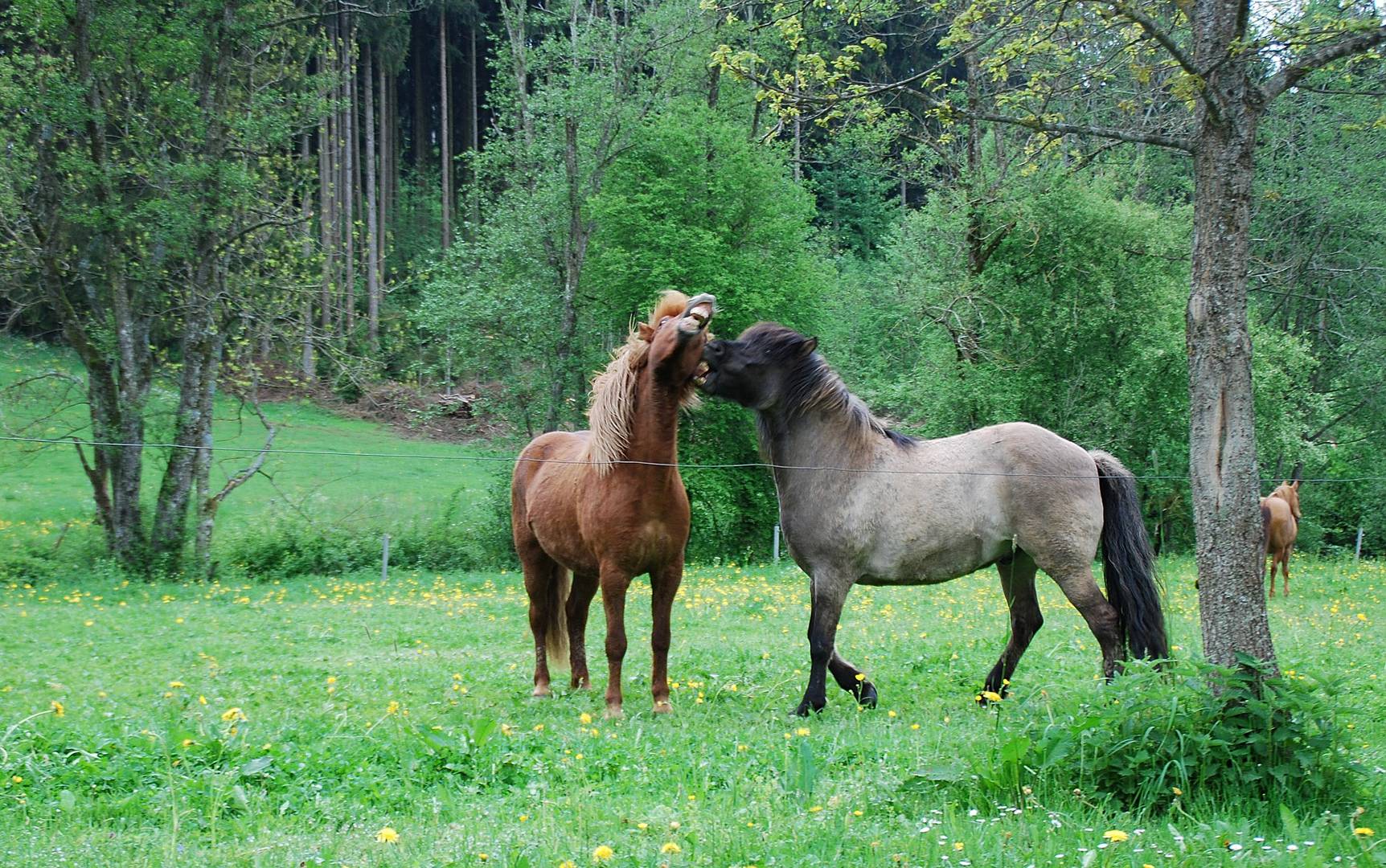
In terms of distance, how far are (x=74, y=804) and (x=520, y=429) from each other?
63.7 feet

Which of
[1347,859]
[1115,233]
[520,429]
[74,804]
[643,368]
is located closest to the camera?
[1347,859]

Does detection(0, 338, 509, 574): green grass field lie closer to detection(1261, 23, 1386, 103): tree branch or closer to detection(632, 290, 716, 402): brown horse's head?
detection(632, 290, 716, 402): brown horse's head

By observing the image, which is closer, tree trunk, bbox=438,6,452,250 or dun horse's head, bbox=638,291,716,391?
dun horse's head, bbox=638,291,716,391

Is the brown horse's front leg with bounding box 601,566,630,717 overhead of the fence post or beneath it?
overhead

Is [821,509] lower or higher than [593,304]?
lower

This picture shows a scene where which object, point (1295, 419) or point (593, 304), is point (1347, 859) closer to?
point (593, 304)

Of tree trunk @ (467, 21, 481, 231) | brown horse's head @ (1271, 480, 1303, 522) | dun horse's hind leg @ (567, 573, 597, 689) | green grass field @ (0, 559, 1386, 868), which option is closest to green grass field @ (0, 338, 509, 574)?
dun horse's hind leg @ (567, 573, 597, 689)

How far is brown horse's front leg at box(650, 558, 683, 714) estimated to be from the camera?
686 centimetres

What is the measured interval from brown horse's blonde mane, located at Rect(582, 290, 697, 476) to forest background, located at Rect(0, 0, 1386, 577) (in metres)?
1.61

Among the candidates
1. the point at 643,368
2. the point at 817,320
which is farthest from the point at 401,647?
the point at 817,320

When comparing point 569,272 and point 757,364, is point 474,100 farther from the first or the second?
point 757,364

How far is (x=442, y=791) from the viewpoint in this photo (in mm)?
4602

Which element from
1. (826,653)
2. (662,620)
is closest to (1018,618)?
(826,653)

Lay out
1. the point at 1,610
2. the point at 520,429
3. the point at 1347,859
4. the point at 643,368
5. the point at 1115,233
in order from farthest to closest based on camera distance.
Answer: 1. the point at 520,429
2. the point at 1115,233
3. the point at 1,610
4. the point at 643,368
5. the point at 1347,859
